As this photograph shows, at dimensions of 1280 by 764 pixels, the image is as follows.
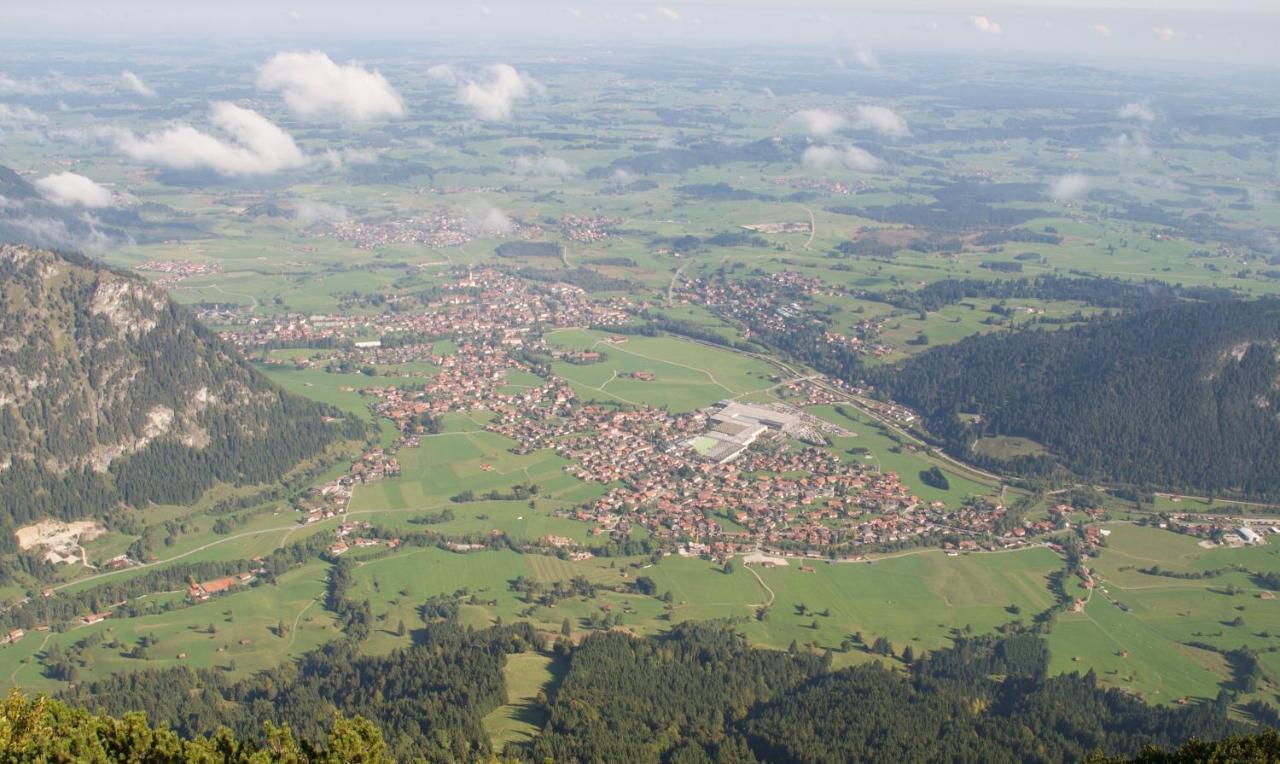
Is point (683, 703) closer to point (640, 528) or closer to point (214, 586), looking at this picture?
point (640, 528)

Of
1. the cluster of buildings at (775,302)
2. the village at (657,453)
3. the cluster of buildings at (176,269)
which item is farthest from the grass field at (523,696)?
the cluster of buildings at (176,269)

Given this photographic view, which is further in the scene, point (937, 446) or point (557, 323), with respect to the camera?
point (557, 323)

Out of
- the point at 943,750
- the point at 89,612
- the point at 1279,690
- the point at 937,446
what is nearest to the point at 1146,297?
the point at 937,446

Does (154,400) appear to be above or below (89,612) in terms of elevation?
above

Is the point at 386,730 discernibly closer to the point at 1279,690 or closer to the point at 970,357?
the point at 1279,690

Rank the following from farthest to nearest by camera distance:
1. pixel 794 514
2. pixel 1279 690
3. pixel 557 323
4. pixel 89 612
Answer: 1. pixel 557 323
2. pixel 794 514
3. pixel 89 612
4. pixel 1279 690

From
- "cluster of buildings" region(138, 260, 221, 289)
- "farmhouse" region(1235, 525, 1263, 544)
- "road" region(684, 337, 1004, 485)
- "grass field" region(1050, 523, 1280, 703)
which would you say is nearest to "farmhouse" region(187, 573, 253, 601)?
"grass field" region(1050, 523, 1280, 703)

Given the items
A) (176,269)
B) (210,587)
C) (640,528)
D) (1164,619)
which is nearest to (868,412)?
(640,528)
